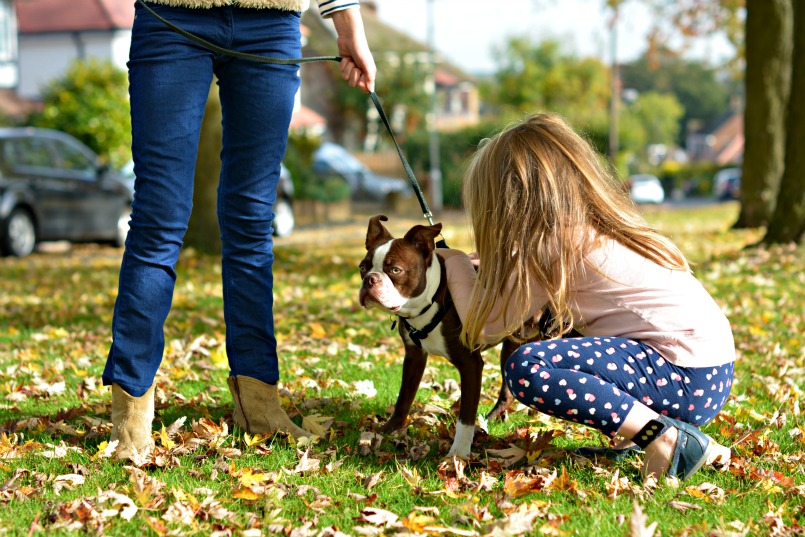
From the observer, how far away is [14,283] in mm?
10195

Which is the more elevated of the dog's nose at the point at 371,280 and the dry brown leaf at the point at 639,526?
the dog's nose at the point at 371,280

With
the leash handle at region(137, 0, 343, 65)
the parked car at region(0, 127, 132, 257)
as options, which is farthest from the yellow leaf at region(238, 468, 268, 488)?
the parked car at region(0, 127, 132, 257)

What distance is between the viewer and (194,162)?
3.74 metres

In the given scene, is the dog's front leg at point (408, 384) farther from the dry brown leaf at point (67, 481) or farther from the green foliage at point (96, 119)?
the green foliage at point (96, 119)

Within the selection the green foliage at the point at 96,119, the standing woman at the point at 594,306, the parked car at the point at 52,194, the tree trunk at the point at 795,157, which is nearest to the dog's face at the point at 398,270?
the standing woman at the point at 594,306

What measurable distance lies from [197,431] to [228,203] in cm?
94

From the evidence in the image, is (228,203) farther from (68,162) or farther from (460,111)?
(460,111)

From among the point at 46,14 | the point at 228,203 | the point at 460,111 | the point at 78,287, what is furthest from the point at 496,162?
the point at 460,111

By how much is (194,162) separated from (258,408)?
1032mm

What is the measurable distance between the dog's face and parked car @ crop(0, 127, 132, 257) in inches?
391

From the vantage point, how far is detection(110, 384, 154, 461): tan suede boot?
3.65m

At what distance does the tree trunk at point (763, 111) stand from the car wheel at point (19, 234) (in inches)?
461

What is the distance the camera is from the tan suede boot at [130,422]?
3.65 m

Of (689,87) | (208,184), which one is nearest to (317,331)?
(208,184)
